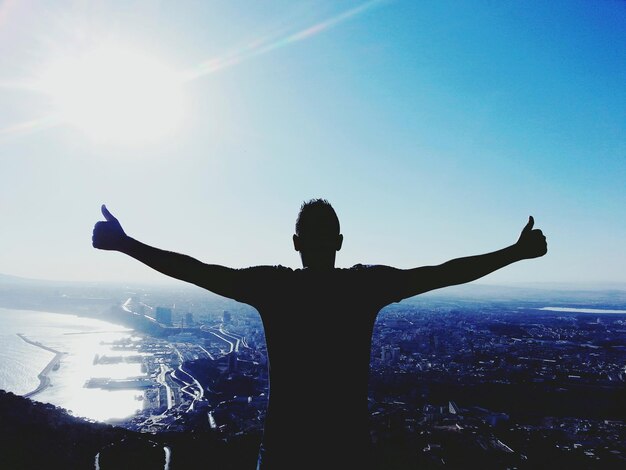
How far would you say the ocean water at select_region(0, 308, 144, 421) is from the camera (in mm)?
15204

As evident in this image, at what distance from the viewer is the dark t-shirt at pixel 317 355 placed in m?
0.78

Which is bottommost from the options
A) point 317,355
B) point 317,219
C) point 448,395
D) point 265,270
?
point 448,395

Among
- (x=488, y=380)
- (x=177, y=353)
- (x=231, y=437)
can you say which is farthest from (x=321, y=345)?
(x=177, y=353)

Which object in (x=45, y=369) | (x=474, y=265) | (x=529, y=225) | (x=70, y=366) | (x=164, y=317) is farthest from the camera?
(x=164, y=317)

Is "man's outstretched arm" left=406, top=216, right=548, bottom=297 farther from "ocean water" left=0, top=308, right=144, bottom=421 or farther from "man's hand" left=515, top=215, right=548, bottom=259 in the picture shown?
"ocean water" left=0, top=308, right=144, bottom=421

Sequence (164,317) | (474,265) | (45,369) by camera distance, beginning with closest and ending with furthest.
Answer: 1. (474,265)
2. (45,369)
3. (164,317)

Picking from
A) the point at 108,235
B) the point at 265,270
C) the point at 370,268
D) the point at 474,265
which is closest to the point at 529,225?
the point at 474,265

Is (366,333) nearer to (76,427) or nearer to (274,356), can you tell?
(274,356)

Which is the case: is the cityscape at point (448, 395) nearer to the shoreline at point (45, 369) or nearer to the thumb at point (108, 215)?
the thumb at point (108, 215)

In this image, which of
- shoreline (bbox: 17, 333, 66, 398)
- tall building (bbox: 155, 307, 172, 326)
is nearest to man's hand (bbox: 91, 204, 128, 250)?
shoreline (bbox: 17, 333, 66, 398)

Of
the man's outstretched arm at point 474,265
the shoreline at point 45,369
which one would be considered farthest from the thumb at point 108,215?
the shoreline at point 45,369

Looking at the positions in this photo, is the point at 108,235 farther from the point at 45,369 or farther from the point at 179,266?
the point at 45,369

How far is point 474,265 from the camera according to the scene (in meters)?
0.92

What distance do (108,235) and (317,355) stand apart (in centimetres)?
55
